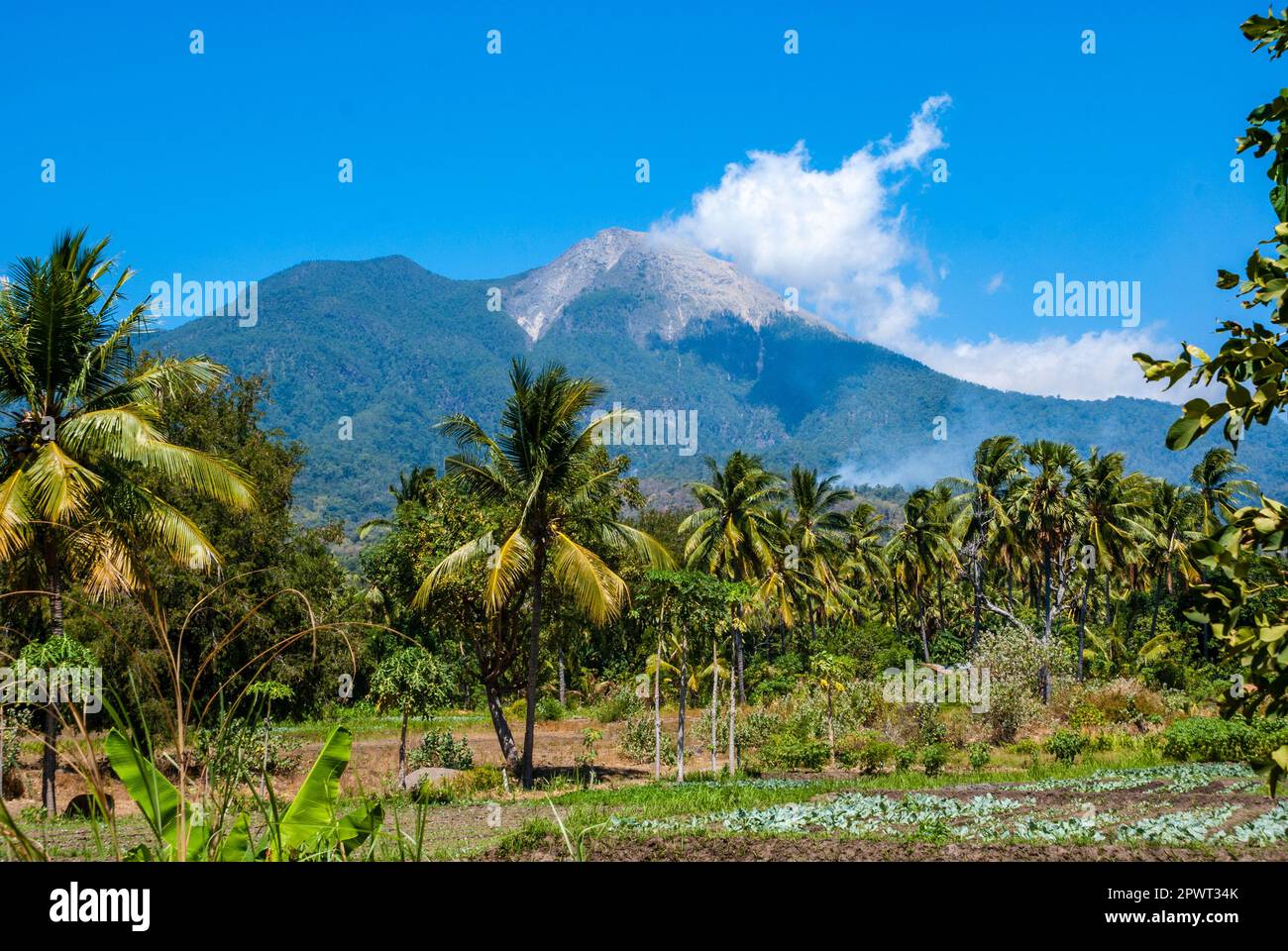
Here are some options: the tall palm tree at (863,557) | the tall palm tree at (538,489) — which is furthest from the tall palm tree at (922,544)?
the tall palm tree at (538,489)

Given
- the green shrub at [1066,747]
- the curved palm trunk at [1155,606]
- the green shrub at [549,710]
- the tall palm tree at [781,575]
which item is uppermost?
the tall palm tree at [781,575]

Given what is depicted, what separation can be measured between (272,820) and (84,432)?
12.6m

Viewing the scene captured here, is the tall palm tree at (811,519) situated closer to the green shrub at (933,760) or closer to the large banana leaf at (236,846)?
the green shrub at (933,760)

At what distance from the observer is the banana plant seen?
2.99 metres

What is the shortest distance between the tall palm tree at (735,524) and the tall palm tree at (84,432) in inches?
695

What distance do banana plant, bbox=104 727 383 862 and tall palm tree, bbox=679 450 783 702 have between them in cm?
2616

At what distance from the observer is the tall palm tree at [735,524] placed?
1204 inches

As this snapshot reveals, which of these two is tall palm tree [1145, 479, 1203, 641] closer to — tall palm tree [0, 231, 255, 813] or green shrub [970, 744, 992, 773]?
green shrub [970, 744, 992, 773]

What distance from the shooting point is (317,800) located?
3.61 metres

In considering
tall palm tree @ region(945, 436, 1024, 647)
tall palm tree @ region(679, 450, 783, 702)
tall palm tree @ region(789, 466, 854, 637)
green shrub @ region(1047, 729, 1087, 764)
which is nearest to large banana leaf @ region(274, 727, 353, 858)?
green shrub @ region(1047, 729, 1087, 764)

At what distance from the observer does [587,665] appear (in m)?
53.0

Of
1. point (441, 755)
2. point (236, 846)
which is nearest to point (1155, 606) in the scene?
point (441, 755)
